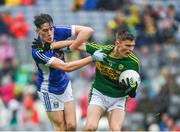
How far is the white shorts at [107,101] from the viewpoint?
13.3 m

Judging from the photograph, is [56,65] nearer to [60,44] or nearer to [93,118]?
[60,44]

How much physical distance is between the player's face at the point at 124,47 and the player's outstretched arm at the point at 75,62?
339 mm

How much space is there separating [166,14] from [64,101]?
10347 millimetres

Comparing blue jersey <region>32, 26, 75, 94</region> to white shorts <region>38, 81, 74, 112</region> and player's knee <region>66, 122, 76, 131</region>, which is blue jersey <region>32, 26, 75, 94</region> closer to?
white shorts <region>38, 81, 74, 112</region>

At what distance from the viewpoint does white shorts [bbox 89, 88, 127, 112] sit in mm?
13337

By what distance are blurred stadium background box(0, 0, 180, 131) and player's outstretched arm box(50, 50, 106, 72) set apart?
563 cm

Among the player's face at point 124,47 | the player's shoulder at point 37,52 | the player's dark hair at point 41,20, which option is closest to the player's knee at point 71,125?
the player's shoulder at point 37,52

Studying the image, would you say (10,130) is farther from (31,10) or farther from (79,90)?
(31,10)

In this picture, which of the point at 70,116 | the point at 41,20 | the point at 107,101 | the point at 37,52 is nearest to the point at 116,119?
the point at 107,101

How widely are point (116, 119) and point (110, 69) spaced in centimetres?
77

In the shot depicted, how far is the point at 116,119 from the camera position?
43.2 ft

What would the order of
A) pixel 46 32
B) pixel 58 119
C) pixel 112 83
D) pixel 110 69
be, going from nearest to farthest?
pixel 46 32 < pixel 110 69 < pixel 112 83 < pixel 58 119

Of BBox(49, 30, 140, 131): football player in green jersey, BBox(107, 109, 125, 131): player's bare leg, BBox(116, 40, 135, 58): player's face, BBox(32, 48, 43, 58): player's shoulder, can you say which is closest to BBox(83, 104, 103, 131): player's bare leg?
BBox(49, 30, 140, 131): football player in green jersey

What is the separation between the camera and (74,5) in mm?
24562
